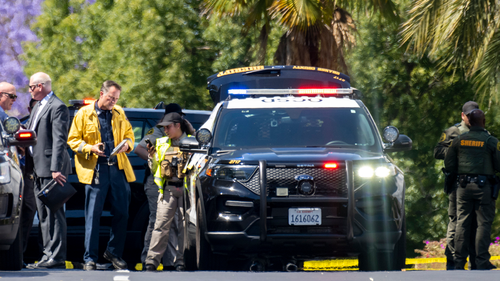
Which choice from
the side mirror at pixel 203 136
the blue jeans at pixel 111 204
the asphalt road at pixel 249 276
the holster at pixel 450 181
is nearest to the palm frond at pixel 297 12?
the holster at pixel 450 181

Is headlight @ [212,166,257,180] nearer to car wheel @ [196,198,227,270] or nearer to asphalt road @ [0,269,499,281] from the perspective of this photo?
car wheel @ [196,198,227,270]

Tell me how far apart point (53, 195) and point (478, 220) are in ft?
15.6

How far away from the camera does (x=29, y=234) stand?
9.16m

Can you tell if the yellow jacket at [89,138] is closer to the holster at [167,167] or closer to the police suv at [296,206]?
the holster at [167,167]

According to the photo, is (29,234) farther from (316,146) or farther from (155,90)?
(155,90)

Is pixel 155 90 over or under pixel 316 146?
over

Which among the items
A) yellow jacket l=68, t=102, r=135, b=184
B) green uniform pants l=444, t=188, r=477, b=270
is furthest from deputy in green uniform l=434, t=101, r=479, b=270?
yellow jacket l=68, t=102, r=135, b=184

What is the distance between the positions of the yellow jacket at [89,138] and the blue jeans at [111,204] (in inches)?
3.9

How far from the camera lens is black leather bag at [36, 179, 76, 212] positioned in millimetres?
8180

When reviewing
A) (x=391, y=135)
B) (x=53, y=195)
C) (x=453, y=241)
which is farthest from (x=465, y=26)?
(x=53, y=195)

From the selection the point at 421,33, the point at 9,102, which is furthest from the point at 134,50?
the point at 9,102

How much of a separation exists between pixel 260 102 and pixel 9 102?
2832mm

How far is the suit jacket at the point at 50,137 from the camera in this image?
831cm

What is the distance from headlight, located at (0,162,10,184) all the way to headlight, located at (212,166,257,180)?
5.95 feet
